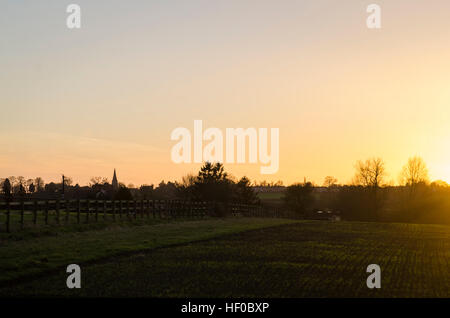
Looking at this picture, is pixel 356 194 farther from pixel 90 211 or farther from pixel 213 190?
pixel 90 211

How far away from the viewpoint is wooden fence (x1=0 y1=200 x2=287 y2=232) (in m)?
27.7

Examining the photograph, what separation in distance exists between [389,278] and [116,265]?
789cm

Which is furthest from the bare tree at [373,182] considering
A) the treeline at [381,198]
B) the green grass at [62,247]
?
the green grass at [62,247]

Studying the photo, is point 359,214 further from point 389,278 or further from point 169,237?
point 389,278

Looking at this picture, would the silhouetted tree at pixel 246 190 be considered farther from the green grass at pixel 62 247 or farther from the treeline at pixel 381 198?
the green grass at pixel 62 247

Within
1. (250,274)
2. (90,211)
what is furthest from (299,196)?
(250,274)

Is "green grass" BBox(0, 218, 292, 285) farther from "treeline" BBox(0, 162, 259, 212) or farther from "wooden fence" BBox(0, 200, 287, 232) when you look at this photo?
"treeline" BBox(0, 162, 259, 212)

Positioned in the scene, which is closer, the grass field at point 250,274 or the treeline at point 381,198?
the grass field at point 250,274

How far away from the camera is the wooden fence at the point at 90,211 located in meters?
27.7

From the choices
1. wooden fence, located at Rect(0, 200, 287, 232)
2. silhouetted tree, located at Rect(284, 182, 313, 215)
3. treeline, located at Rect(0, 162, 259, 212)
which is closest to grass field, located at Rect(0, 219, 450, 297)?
wooden fence, located at Rect(0, 200, 287, 232)

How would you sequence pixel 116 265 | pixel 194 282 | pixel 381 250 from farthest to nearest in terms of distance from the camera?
pixel 381 250
pixel 116 265
pixel 194 282

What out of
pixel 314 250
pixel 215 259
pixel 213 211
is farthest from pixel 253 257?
pixel 213 211

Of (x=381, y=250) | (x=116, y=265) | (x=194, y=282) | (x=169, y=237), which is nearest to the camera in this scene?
(x=194, y=282)

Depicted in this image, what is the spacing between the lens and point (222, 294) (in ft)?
38.7
